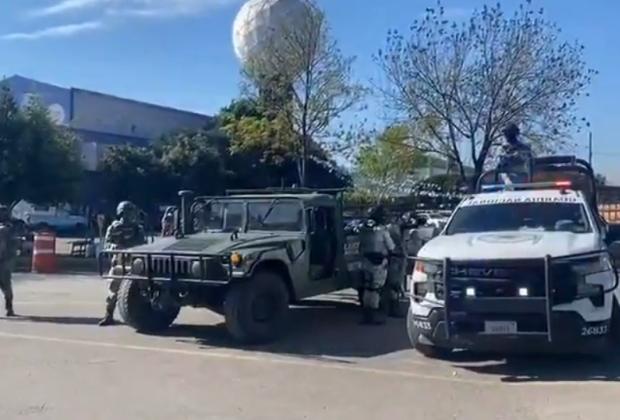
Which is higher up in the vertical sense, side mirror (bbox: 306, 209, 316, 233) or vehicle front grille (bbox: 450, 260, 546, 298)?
side mirror (bbox: 306, 209, 316, 233)

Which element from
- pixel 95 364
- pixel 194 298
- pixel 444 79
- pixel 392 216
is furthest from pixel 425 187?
pixel 95 364

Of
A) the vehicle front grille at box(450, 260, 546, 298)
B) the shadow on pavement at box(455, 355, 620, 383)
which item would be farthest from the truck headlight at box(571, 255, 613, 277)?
the shadow on pavement at box(455, 355, 620, 383)

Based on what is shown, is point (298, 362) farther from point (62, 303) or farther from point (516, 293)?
point (62, 303)

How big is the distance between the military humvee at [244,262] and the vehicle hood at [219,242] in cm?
1

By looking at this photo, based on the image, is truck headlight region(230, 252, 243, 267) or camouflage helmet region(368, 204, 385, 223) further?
camouflage helmet region(368, 204, 385, 223)

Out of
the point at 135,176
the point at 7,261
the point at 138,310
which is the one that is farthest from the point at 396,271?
the point at 135,176

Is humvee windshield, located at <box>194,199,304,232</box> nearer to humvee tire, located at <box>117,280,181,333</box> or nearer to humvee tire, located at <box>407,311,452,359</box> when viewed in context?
humvee tire, located at <box>117,280,181,333</box>

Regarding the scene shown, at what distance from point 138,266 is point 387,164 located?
88.0ft

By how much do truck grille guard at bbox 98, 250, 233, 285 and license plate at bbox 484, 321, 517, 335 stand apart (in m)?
3.46

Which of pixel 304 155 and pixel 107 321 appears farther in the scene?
pixel 304 155

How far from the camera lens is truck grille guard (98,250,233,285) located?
11.3 meters

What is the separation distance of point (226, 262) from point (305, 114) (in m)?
22.5

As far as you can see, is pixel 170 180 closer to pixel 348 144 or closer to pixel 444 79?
pixel 348 144

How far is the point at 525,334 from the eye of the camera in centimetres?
914
